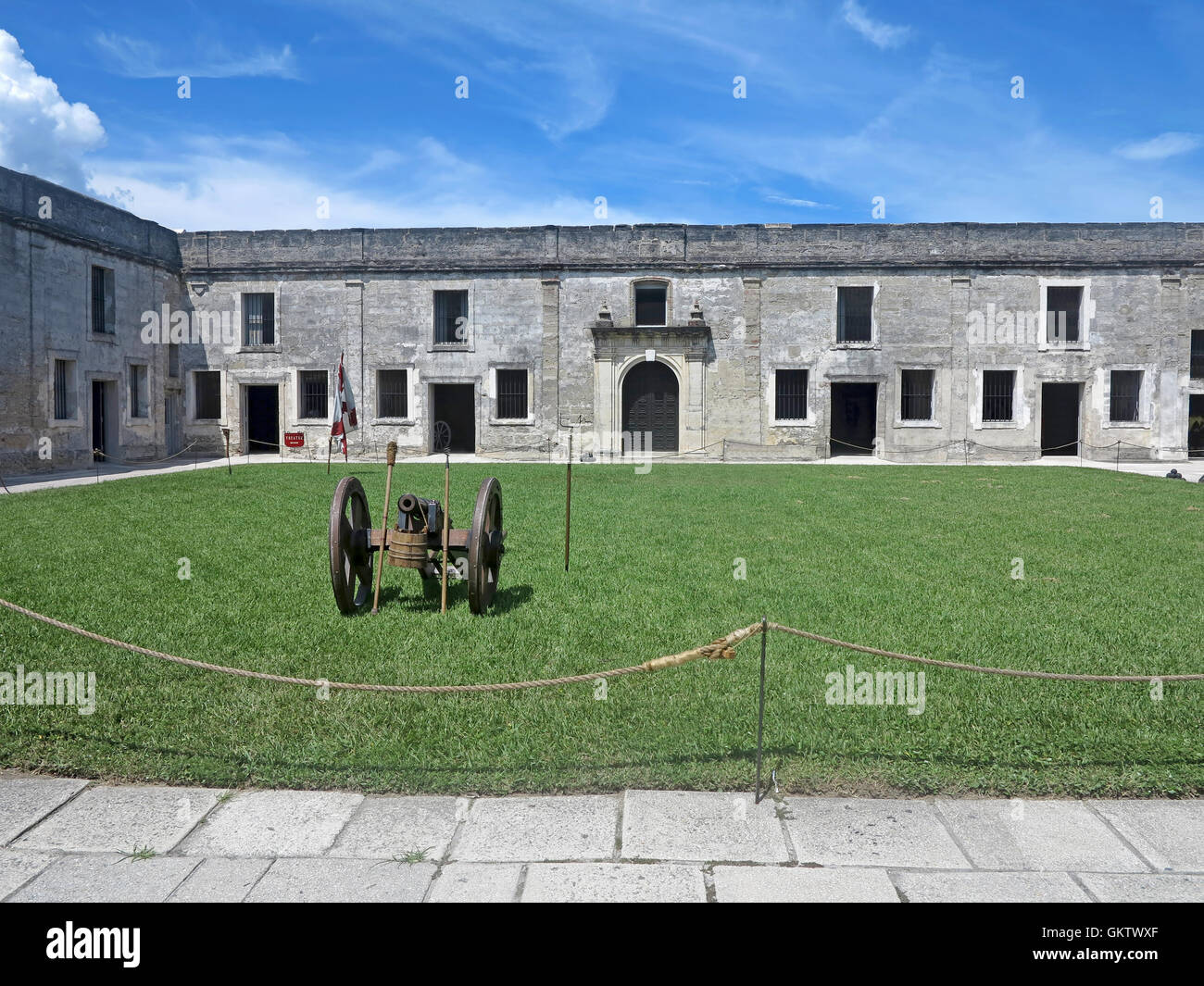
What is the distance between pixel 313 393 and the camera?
83.1 ft

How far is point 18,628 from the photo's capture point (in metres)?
6.04

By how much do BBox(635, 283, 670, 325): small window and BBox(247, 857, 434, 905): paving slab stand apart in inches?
889

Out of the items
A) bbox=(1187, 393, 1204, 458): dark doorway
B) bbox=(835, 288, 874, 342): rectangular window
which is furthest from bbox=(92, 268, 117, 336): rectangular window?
bbox=(1187, 393, 1204, 458): dark doorway

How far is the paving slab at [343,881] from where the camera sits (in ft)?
9.74

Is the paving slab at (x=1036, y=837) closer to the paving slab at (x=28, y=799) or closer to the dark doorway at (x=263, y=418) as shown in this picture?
the paving slab at (x=28, y=799)

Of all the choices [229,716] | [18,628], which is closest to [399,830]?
[229,716]

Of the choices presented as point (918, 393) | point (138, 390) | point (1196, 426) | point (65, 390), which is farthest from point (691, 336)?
point (65, 390)

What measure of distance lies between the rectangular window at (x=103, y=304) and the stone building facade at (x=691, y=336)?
103 centimetres

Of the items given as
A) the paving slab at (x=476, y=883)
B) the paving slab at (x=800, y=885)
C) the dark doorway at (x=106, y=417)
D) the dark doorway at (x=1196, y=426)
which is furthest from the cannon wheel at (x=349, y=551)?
the dark doorway at (x=1196, y=426)

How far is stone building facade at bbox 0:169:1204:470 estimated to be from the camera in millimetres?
23938

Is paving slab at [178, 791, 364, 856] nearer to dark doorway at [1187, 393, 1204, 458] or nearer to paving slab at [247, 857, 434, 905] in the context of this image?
paving slab at [247, 857, 434, 905]

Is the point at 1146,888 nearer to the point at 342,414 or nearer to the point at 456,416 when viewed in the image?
the point at 342,414

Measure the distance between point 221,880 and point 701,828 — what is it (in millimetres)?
1776
